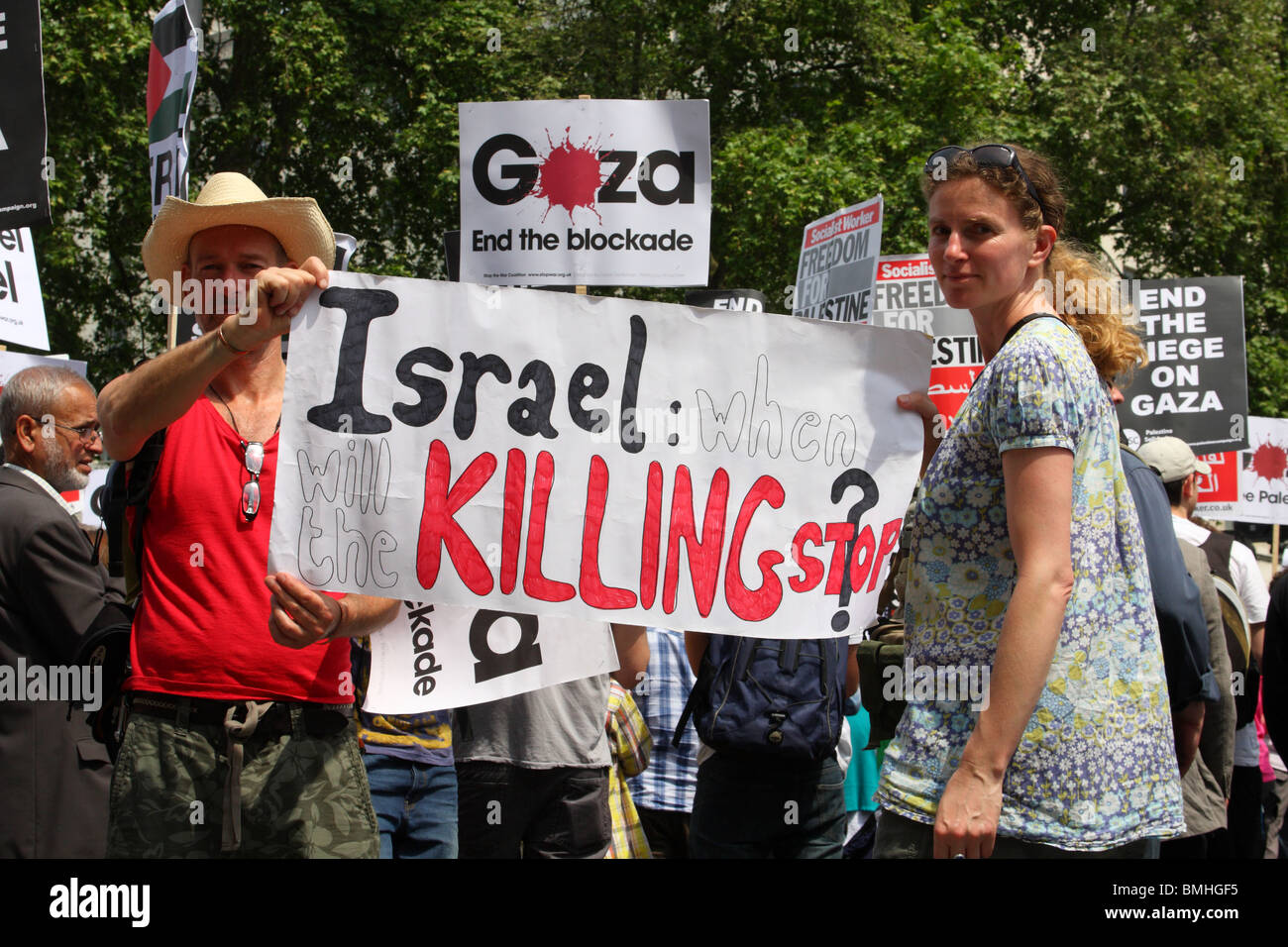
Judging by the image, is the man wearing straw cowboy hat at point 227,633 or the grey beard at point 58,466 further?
the grey beard at point 58,466

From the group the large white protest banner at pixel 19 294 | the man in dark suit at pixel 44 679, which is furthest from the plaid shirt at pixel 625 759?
the large white protest banner at pixel 19 294

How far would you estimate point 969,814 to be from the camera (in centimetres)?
231

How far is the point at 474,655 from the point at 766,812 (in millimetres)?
1290

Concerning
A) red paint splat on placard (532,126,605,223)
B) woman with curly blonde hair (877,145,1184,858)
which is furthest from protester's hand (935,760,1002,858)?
red paint splat on placard (532,126,605,223)

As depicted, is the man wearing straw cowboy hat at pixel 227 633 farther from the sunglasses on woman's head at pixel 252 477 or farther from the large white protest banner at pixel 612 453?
the large white protest banner at pixel 612 453

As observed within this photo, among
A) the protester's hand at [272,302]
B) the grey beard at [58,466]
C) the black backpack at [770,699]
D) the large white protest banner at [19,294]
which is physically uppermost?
the large white protest banner at [19,294]

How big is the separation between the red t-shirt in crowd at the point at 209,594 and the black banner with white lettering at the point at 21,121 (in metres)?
2.59

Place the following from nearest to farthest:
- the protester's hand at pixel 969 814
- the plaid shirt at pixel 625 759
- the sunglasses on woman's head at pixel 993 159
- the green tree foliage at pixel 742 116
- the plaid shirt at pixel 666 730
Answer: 1. the protester's hand at pixel 969 814
2. the sunglasses on woman's head at pixel 993 159
3. the plaid shirt at pixel 625 759
4. the plaid shirt at pixel 666 730
5. the green tree foliage at pixel 742 116

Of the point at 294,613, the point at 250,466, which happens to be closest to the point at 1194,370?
the point at 250,466

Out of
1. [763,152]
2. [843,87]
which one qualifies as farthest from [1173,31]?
[763,152]

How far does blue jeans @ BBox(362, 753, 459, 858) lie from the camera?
4.52m

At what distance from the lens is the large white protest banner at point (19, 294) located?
746cm

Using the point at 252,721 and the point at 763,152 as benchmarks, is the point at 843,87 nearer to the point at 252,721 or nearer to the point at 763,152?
the point at 763,152

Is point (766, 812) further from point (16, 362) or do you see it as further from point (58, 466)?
point (16, 362)
